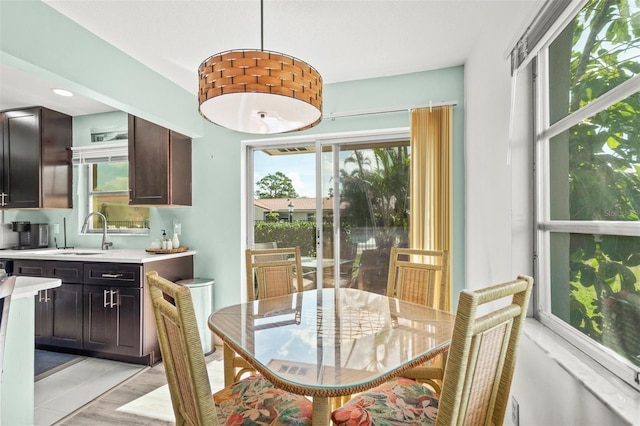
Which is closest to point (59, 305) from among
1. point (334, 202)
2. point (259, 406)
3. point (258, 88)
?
point (334, 202)

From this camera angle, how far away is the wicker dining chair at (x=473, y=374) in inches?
34.4

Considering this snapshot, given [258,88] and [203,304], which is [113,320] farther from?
[258,88]

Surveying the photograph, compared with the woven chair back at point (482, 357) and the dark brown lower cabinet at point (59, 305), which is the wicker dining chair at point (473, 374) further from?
the dark brown lower cabinet at point (59, 305)

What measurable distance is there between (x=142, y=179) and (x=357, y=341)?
290 cm

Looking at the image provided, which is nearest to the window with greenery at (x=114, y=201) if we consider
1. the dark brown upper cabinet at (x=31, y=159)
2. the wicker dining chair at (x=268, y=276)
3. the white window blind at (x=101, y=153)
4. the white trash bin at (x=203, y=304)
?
the white window blind at (x=101, y=153)

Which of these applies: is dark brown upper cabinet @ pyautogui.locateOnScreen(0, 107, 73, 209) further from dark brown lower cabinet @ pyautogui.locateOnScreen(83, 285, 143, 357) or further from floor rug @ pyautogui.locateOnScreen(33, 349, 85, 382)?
floor rug @ pyautogui.locateOnScreen(33, 349, 85, 382)

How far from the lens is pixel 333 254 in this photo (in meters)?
3.30

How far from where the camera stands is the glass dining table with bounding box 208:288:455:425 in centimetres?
109

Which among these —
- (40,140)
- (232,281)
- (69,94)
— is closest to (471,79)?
(232,281)

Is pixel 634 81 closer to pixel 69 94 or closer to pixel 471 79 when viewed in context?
pixel 471 79

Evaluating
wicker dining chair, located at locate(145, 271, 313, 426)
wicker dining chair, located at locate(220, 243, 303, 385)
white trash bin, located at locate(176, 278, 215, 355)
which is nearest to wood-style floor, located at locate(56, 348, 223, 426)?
white trash bin, located at locate(176, 278, 215, 355)

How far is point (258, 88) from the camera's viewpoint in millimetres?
1254

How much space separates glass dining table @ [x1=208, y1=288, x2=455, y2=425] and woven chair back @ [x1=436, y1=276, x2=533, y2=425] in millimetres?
237

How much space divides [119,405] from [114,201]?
235 cm
